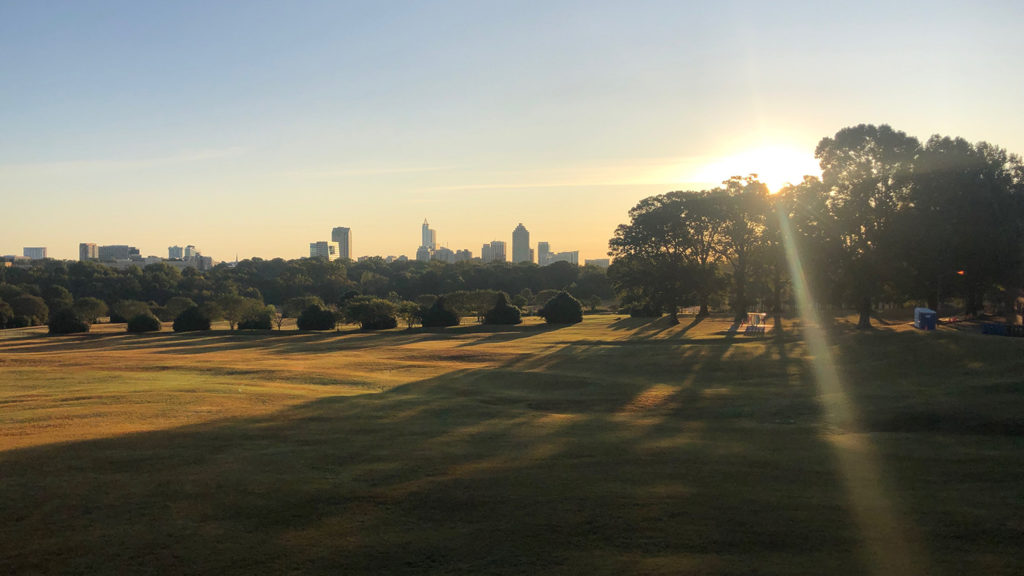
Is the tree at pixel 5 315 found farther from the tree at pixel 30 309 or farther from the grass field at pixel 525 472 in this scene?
the grass field at pixel 525 472

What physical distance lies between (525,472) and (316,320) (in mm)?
52918

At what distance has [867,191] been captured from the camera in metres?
45.2

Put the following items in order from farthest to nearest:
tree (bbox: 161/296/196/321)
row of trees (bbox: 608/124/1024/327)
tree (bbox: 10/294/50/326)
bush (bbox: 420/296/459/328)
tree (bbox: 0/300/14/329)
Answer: tree (bbox: 161/296/196/321) → tree (bbox: 10/294/50/326) → tree (bbox: 0/300/14/329) → bush (bbox: 420/296/459/328) → row of trees (bbox: 608/124/1024/327)

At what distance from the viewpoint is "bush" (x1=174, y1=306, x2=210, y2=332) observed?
63.6 meters

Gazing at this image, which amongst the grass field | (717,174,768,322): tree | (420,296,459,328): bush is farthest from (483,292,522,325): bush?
the grass field

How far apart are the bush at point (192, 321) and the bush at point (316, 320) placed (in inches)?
358

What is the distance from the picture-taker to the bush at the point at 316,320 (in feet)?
209

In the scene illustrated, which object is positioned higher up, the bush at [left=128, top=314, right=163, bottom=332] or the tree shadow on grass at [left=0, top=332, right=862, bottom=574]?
the bush at [left=128, top=314, right=163, bottom=332]

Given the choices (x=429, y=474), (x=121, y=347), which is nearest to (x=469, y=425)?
(x=429, y=474)

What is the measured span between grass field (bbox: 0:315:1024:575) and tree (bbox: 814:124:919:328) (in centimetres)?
1441

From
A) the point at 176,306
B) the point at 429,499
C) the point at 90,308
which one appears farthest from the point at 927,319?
the point at 90,308

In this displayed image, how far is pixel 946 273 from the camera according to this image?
162 feet

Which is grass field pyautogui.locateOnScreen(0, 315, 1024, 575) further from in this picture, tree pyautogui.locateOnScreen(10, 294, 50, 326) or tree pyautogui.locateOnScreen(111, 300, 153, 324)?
tree pyautogui.locateOnScreen(10, 294, 50, 326)

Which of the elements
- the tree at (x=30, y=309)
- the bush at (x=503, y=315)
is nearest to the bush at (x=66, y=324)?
the tree at (x=30, y=309)
